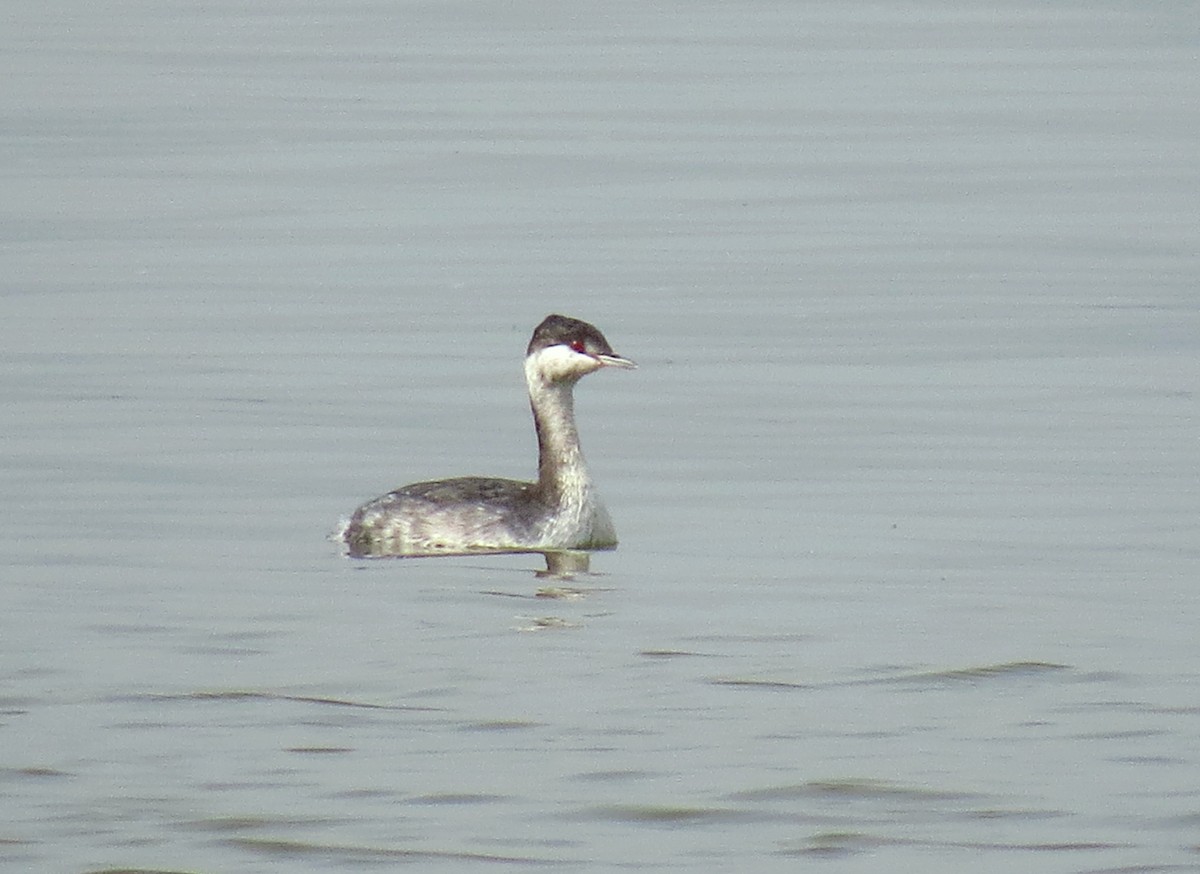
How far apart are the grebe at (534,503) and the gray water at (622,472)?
17 centimetres

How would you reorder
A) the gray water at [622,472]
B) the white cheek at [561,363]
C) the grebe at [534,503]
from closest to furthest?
the gray water at [622,472] → the grebe at [534,503] → the white cheek at [561,363]

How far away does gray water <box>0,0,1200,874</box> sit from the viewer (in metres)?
8.73

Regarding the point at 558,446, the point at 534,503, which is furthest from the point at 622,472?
the point at 534,503

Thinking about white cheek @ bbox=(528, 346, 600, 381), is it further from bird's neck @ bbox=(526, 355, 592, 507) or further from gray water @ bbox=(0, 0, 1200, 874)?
gray water @ bbox=(0, 0, 1200, 874)

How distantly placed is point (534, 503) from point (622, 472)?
1573 mm

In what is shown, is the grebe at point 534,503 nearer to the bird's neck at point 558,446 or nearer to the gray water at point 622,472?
the bird's neck at point 558,446

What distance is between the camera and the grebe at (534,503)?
13.7 metres

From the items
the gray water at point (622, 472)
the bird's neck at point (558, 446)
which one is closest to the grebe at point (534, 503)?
the bird's neck at point (558, 446)

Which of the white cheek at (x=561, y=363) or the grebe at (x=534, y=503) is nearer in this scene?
the grebe at (x=534, y=503)

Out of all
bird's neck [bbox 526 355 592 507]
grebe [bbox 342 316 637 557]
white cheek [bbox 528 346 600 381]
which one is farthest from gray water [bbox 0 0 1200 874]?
white cheek [bbox 528 346 600 381]

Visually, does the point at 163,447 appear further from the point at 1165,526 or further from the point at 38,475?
the point at 1165,526

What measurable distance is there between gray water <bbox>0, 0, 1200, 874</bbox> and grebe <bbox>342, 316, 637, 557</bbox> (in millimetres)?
174

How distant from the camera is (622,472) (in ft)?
51.4

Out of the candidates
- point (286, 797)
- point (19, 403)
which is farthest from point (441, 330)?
point (286, 797)
